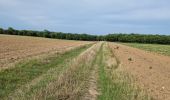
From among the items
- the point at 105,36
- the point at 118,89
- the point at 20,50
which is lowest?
the point at 105,36

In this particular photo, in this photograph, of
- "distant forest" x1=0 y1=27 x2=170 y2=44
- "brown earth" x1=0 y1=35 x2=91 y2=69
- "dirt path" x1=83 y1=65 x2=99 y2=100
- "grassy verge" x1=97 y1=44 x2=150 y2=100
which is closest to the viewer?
"dirt path" x1=83 y1=65 x2=99 y2=100

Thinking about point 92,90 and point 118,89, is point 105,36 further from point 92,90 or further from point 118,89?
point 92,90

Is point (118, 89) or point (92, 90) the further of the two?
point (118, 89)

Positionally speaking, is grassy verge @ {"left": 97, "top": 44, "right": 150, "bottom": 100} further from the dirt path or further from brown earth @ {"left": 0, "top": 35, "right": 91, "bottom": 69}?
brown earth @ {"left": 0, "top": 35, "right": 91, "bottom": 69}

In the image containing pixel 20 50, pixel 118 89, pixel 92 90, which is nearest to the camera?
pixel 92 90

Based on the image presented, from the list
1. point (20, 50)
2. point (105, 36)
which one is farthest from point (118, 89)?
point (105, 36)

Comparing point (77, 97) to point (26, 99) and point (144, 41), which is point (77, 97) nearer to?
point (26, 99)

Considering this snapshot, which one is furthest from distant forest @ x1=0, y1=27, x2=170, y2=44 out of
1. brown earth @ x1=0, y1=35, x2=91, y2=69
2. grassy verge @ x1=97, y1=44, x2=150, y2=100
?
grassy verge @ x1=97, y1=44, x2=150, y2=100

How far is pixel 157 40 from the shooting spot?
148000 millimetres

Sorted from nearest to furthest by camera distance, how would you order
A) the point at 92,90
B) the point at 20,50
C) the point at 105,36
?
the point at 92,90
the point at 20,50
the point at 105,36

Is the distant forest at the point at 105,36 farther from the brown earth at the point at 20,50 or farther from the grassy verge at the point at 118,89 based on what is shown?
the grassy verge at the point at 118,89

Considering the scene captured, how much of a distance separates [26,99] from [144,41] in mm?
146854

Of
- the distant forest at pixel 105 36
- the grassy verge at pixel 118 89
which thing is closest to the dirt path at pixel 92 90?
the grassy verge at pixel 118 89

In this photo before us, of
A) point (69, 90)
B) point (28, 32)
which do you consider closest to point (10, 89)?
point (69, 90)
